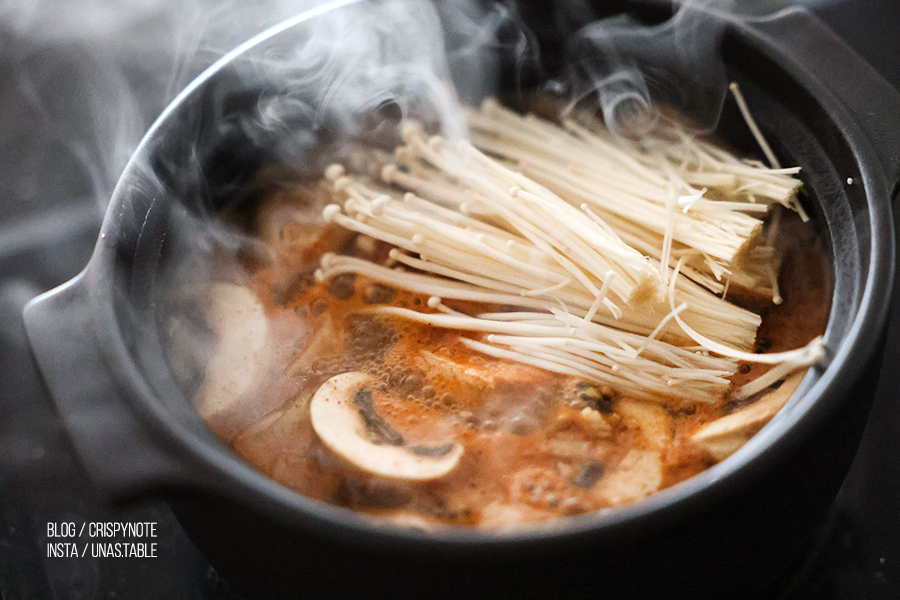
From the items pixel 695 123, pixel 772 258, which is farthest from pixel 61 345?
pixel 695 123

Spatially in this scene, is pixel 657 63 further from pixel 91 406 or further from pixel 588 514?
pixel 91 406

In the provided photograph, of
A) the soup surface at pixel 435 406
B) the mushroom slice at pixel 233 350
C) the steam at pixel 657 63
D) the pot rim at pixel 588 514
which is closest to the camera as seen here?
the pot rim at pixel 588 514

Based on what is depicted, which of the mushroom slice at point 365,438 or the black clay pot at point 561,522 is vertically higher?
the black clay pot at point 561,522

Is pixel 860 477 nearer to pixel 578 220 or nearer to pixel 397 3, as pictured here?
pixel 578 220

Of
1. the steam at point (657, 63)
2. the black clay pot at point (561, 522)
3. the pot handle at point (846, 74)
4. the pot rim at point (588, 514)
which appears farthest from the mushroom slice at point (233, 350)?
the pot handle at point (846, 74)

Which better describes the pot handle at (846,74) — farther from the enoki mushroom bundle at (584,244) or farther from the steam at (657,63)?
the enoki mushroom bundle at (584,244)

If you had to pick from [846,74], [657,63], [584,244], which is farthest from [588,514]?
[657,63]

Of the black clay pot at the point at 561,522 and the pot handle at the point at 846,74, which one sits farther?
the pot handle at the point at 846,74
